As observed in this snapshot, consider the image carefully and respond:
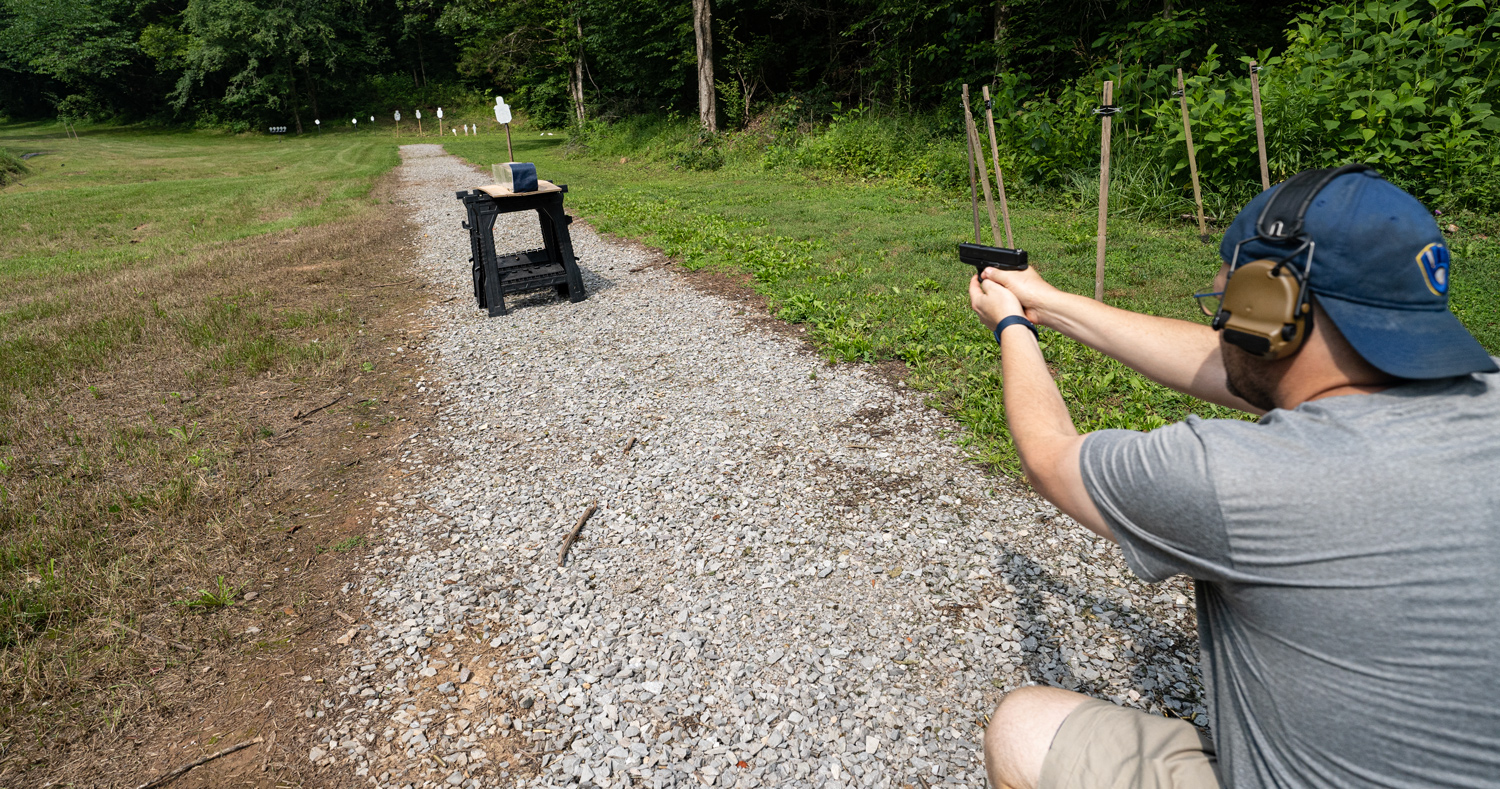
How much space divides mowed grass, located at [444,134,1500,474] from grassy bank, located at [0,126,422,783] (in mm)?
3328

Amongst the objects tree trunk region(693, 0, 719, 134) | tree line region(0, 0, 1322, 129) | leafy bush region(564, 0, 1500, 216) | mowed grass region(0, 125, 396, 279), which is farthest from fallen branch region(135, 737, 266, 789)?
tree trunk region(693, 0, 719, 134)

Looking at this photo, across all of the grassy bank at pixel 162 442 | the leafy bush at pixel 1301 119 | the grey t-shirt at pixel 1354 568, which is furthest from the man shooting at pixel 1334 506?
the leafy bush at pixel 1301 119

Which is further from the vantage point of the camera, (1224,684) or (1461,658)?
(1224,684)

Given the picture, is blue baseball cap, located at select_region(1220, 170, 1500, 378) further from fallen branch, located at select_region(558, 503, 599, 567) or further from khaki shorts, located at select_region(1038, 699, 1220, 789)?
fallen branch, located at select_region(558, 503, 599, 567)

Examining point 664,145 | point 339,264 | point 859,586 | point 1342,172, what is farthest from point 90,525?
point 664,145

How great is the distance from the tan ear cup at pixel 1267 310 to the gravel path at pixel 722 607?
153 centimetres

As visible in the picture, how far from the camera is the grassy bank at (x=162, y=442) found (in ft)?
8.89

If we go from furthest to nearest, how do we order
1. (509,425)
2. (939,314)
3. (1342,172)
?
(939,314) < (509,425) < (1342,172)

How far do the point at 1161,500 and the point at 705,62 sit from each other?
18.7 metres

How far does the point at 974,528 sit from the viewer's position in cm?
327

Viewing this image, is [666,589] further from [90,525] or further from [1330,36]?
[1330,36]

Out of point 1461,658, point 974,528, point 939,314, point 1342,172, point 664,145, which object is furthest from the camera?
point 664,145

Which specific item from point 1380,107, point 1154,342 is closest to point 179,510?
point 1154,342

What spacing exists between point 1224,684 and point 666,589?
6.98 feet
